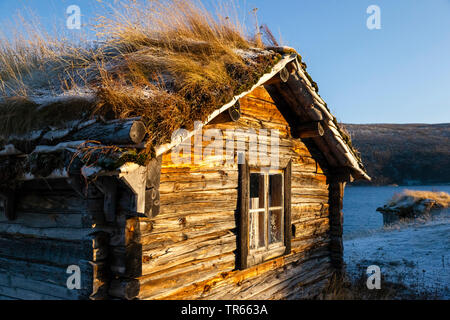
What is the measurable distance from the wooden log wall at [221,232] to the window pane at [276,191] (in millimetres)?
298

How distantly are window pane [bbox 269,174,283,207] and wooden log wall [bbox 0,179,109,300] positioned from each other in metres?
3.00

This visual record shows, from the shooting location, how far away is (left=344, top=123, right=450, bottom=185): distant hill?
171 feet

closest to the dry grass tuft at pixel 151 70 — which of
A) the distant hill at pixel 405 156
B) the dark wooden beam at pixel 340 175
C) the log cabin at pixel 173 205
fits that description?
the log cabin at pixel 173 205

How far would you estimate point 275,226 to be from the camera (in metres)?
5.64

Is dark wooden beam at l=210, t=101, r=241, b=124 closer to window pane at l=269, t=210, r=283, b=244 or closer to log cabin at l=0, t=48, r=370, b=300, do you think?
log cabin at l=0, t=48, r=370, b=300

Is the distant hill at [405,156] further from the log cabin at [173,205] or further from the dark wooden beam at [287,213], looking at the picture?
the dark wooden beam at [287,213]

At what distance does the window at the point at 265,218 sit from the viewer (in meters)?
4.64

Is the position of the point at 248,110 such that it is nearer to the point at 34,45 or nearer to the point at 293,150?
the point at 293,150

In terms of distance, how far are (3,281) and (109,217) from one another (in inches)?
78.7

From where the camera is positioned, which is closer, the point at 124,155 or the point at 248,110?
the point at 124,155

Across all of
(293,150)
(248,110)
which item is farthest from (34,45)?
(293,150)

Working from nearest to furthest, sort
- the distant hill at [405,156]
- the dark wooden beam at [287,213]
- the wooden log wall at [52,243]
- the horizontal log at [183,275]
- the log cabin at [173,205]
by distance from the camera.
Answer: the log cabin at [173,205] < the wooden log wall at [52,243] < the horizontal log at [183,275] < the dark wooden beam at [287,213] < the distant hill at [405,156]

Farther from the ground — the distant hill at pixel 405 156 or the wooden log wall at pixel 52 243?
the distant hill at pixel 405 156

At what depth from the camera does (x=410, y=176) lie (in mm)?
52875
